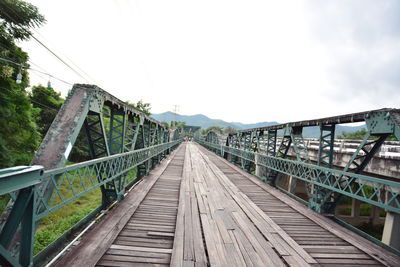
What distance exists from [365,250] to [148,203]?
18.7ft

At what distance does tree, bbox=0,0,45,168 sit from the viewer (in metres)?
8.82

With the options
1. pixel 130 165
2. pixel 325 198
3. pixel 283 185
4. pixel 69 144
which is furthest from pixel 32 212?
pixel 283 185

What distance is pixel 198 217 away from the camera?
5152 millimetres

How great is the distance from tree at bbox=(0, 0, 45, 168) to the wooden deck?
26.6ft

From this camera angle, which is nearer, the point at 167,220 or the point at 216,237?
the point at 216,237

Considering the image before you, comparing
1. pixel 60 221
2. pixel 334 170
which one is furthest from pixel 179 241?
pixel 60 221

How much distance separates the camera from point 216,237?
4160 mm

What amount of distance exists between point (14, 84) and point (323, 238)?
14.8 m

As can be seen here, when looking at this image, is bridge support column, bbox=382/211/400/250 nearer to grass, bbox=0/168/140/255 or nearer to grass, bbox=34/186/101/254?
grass, bbox=0/168/140/255

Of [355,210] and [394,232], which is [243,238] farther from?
[355,210]

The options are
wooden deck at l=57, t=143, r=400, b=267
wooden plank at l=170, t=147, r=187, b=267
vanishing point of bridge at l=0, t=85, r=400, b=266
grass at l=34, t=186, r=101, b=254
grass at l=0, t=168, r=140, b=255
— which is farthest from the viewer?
grass at l=34, t=186, r=101, b=254

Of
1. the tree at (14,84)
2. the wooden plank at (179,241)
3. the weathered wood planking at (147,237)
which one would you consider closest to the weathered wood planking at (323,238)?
the wooden plank at (179,241)

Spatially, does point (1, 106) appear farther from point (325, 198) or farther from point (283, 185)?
point (283, 185)

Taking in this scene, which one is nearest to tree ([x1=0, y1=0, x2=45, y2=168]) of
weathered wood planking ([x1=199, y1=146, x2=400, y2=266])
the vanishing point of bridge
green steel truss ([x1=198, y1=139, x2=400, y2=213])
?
the vanishing point of bridge
